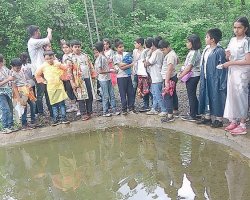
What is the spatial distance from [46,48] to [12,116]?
1574mm

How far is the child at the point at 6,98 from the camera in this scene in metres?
7.61

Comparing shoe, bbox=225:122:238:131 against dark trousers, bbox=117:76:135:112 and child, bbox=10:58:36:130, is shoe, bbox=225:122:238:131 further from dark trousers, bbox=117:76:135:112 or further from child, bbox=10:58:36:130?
child, bbox=10:58:36:130

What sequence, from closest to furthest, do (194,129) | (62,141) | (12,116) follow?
(194,129), (62,141), (12,116)

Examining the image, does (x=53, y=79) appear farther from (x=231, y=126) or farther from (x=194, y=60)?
(x=231, y=126)

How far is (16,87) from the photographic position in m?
7.77

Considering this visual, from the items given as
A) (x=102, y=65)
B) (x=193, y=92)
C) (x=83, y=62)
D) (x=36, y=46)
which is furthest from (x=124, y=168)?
(x=36, y=46)

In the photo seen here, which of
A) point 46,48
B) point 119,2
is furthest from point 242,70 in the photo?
point 119,2

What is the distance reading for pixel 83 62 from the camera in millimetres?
7992

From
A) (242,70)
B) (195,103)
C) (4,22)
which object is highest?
(4,22)

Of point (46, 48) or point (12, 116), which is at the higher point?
point (46, 48)

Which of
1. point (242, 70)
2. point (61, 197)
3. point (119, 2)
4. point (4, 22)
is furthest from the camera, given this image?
point (119, 2)

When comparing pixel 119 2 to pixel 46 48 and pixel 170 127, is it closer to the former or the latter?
pixel 46 48

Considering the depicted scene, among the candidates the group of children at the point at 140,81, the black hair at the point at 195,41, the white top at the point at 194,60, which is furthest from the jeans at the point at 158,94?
the black hair at the point at 195,41

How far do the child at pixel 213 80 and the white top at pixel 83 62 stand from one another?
8.33ft
